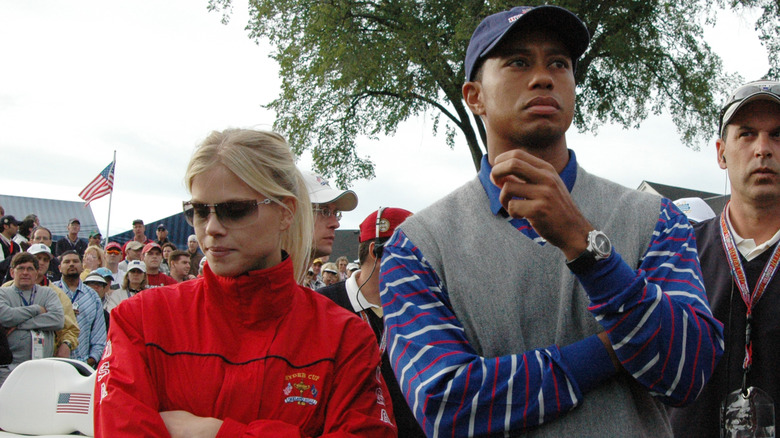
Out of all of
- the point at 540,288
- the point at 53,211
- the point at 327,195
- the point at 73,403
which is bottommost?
the point at 73,403

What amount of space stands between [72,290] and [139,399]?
722cm

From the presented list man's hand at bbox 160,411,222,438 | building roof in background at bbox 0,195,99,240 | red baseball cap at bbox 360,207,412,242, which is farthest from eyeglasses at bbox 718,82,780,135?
building roof in background at bbox 0,195,99,240

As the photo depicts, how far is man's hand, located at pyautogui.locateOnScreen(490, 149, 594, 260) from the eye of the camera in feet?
4.58

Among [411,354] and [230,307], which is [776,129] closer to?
[411,354]

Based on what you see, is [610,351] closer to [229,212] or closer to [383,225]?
[229,212]

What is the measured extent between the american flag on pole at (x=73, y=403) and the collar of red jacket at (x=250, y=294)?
200cm

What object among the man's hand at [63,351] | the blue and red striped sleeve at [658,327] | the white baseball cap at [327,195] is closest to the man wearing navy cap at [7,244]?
the man's hand at [63,351]

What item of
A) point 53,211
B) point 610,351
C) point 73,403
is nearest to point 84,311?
point 73,403

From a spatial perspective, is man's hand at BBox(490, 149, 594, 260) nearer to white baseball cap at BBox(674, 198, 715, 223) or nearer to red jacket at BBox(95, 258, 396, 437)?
red jacket at BBox(95, 258, 396, 437)

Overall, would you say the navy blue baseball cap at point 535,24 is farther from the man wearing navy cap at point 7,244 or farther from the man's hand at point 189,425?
the man wearing navy cap at point 7,244

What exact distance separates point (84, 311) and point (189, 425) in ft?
23.2

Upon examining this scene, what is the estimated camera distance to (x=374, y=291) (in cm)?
334

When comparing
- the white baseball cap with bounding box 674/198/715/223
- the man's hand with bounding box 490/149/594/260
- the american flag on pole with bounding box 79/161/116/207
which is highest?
the american flag on pole with bounding box 79/161/116/207

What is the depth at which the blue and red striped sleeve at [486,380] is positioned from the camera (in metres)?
1.46
